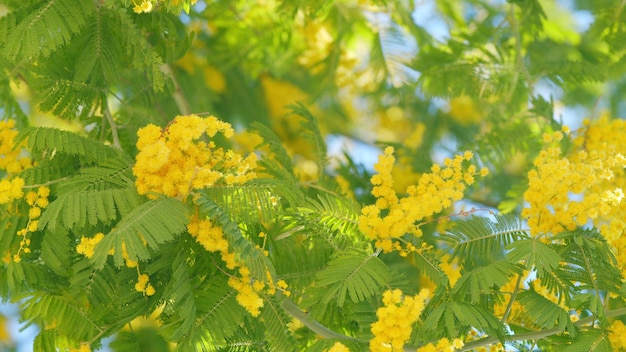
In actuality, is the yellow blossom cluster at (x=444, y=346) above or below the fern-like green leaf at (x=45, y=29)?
below

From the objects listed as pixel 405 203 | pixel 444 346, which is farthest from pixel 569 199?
pixel 444 346

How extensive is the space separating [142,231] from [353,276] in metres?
0.67

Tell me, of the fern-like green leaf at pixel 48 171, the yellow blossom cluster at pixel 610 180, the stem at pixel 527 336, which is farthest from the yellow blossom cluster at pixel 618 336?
the fern-like green leaf at pixel 48 171

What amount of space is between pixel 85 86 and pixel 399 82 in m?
1.89

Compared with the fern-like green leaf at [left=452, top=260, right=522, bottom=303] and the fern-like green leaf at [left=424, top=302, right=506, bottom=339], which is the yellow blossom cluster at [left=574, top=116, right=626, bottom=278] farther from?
the fern-like green leaf at [left=424, top=302, right=506, bottom=339]

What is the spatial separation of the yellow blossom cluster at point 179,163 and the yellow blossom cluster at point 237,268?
0.38ft

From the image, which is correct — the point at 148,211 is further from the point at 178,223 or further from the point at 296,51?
the point at 296,51

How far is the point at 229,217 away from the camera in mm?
2771

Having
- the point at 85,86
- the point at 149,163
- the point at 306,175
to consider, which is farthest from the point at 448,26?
the point at 149,163

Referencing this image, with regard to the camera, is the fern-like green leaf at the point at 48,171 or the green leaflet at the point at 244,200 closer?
the green leaflet at the point at 244,200

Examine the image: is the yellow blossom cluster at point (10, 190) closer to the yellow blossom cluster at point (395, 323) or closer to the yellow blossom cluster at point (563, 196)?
the yellow blossom cluster at point (395, 323)

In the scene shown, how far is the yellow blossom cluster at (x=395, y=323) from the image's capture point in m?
2.62

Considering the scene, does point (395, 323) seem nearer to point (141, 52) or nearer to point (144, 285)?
point (144, 285)

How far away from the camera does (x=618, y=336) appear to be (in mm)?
2926
